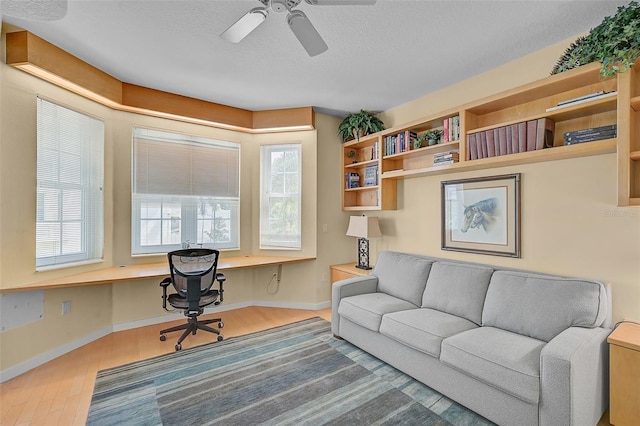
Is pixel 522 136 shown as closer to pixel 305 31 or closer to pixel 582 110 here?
pixel 582 110

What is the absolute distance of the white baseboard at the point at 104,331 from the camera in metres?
2.47

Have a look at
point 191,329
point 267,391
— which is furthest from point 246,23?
point 191,329

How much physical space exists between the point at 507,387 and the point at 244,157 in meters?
3.78

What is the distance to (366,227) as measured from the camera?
3.81 meters

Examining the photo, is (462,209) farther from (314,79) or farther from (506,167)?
(314,79)

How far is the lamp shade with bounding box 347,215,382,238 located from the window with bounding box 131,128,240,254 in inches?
65.0

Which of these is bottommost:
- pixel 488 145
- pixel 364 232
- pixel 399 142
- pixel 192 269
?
pixel 192 269

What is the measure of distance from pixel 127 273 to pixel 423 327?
2862mm

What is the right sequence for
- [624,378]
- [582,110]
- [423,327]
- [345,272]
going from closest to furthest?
[624,378] < [582,110] < [423,327] < [345,272]

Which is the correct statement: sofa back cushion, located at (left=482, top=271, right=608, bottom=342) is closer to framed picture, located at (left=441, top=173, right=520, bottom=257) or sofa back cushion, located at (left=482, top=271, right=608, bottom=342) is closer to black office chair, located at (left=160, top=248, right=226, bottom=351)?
framed picture, located at (left=441, top=173, right=520, bottom=257)

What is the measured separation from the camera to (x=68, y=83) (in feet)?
9.02

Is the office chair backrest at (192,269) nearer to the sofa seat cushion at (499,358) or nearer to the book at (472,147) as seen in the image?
the sofa seat cushion at (499,358)

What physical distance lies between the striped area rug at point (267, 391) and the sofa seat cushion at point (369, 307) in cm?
35

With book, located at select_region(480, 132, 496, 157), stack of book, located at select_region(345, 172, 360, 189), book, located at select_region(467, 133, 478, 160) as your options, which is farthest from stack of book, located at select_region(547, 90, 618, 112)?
stack of book, located at select_region(345, 172, 360, 189)
